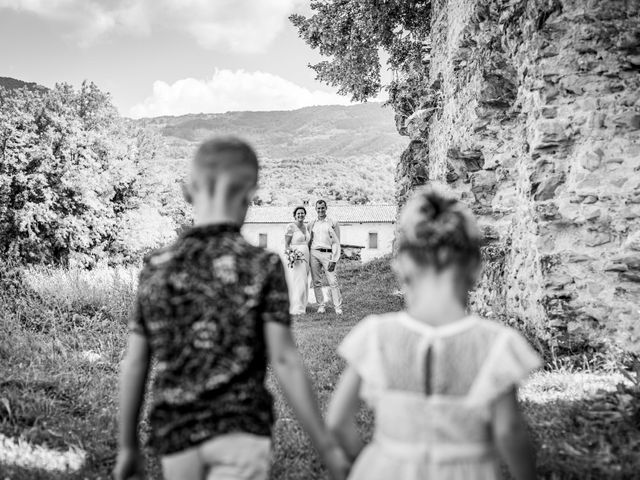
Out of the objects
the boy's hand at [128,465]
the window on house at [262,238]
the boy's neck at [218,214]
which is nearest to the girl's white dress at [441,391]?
the boy's neck at [218,214]

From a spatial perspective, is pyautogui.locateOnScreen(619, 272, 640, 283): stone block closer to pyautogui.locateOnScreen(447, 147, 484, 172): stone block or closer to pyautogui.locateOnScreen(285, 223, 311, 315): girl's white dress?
pyautogui.locateOnScreen(447, 147, 484, 172): stone block

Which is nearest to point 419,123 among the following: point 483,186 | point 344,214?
point 483,186

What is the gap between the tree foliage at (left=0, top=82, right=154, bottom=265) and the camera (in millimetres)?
17531

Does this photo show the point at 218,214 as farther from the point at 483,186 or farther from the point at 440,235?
the point at 483,186

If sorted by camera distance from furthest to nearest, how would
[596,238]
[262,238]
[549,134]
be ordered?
[262,238] → [549,134] → [596,238]

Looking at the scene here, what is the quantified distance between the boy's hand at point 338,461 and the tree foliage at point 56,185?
16070mm

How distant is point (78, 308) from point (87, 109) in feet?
62.4

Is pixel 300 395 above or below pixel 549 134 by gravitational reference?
below

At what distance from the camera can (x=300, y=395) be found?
6.03 ft

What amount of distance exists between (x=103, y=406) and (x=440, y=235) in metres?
4.21

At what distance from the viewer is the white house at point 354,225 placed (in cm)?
5519

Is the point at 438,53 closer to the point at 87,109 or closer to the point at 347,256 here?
the point at 87,109

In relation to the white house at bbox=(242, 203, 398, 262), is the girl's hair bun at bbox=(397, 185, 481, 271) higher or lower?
higher

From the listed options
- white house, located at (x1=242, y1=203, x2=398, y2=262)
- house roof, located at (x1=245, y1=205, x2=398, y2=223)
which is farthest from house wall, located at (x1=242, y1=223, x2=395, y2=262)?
house roof, located at (x1=245, y1=205, x2=398, y2=223)
